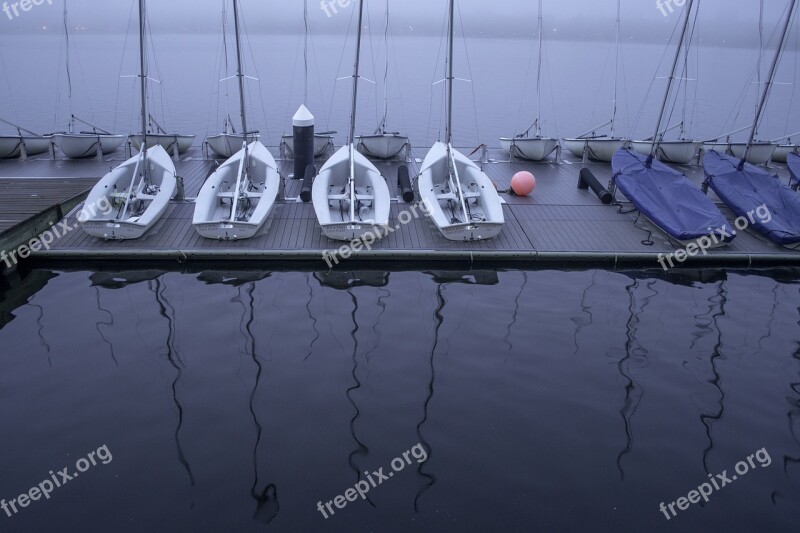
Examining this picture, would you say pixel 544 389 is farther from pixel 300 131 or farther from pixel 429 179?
pixel 300 131

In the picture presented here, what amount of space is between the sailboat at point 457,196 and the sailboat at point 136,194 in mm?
5974

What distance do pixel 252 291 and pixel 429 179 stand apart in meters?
5.27

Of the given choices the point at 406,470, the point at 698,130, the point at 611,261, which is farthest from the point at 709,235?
the point at 698,130

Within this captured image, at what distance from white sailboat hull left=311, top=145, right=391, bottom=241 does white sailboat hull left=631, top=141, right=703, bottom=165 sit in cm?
1032

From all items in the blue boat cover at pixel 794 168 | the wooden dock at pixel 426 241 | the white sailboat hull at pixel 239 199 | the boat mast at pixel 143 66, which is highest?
the boat mast at pixel 143 66

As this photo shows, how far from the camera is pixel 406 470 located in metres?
6.66

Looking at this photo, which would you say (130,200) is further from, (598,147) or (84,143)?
(598,147)

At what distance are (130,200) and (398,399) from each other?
8271mm

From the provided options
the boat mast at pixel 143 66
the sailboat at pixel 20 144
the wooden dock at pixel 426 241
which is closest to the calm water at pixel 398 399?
the wooden dock at pixel 426 241

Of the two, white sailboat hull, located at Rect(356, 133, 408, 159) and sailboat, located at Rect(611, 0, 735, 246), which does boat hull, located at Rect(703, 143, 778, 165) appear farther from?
white sailboat hull, located at Rect(356, 133, 408, 159)

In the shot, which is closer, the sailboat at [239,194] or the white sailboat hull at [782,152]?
the sailboat at [239,194]

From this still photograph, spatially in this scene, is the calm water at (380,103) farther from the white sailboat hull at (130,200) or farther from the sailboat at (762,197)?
the white sailboat hull at (130,200)

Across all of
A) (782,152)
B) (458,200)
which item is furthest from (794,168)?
(458,200)

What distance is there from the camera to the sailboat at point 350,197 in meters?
12.0
